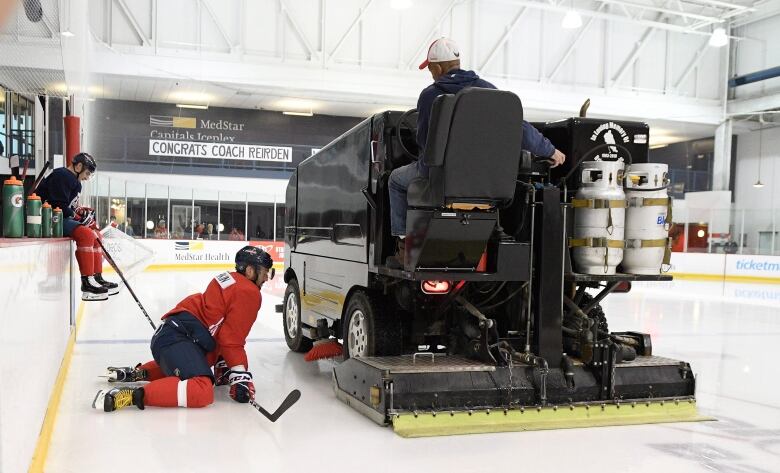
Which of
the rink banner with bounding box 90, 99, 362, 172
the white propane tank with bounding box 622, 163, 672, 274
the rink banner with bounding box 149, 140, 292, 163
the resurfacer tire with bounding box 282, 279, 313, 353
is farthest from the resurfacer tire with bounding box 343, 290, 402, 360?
the rink banner with bounding box 149, 140, 292, 163

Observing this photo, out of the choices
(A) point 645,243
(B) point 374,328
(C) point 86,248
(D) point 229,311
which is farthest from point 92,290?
(A) point 645,243

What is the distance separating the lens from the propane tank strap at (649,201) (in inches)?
152

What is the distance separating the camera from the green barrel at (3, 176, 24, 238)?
2.98 m

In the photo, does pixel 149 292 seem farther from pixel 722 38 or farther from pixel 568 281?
pixel 722 38

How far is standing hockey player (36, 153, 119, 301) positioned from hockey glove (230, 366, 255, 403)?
253 centimetres

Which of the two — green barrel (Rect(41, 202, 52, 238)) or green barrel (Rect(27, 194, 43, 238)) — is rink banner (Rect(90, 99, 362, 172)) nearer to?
green barrel (Rect(41, 202, 52, 238))

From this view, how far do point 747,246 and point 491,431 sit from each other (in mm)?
15069

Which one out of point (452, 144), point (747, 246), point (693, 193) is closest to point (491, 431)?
point (452, 144)

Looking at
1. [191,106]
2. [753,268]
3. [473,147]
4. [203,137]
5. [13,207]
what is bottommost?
[753,268]

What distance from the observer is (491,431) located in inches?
137

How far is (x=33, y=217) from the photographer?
360 centimetres

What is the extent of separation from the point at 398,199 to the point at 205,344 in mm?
1413

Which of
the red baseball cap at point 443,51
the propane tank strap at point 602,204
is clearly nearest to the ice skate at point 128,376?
the red baseball cap at point 443,51

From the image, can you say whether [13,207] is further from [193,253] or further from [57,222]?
[193,253]
